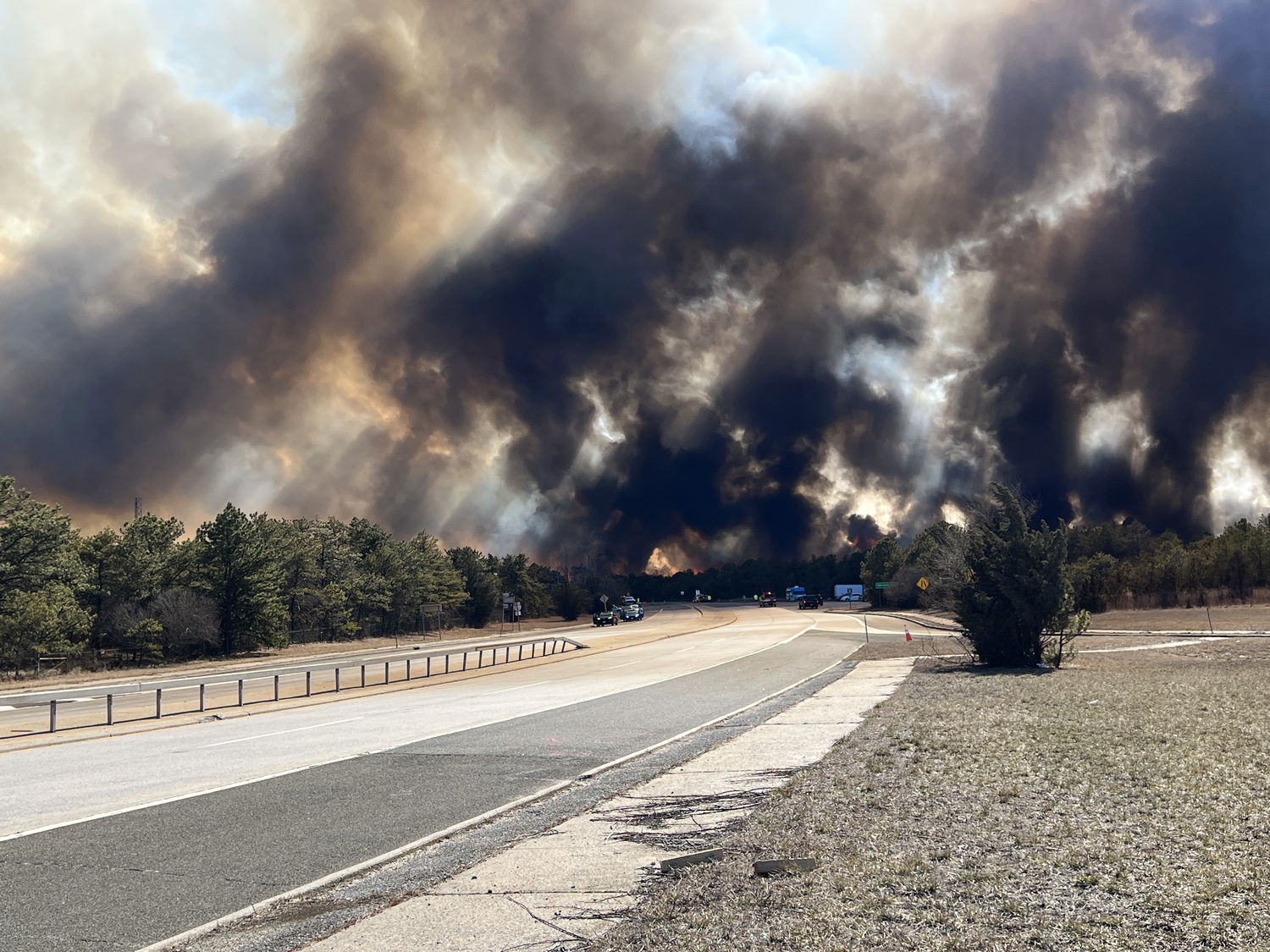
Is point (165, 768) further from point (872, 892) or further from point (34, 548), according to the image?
point (34, 548)

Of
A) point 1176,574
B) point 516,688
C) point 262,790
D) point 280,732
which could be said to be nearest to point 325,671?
point 516,688

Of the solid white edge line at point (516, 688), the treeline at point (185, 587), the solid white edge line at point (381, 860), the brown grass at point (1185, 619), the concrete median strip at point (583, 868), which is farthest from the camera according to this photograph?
the treeline at point (185, 587)

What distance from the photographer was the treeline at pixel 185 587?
5678cm

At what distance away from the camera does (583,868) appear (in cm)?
824

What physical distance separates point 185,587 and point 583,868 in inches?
2755

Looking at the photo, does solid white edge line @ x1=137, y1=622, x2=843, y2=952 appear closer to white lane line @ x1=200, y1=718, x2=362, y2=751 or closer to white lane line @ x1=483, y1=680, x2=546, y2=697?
white lane line @ x1=200, y1=718, x2=362, y2=751

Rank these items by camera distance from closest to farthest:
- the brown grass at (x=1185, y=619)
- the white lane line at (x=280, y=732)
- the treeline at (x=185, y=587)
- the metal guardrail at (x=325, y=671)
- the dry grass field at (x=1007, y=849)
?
1. the dry grass field at (x=1007, y=849)
2. the white lane line at (x=280, y=732)
3. the metal guardrail at (x=325, y=671)
4. the brown grass at (x=1185, y=619)
5. the treeline at (x=185, y=587)

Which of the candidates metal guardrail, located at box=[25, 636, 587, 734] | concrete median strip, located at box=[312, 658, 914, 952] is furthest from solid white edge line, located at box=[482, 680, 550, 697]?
concrete median strip, located at box=[312, 658, 914, 952]

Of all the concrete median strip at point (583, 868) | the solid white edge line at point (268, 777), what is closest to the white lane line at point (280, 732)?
the solid white edge line at point (268, 777)

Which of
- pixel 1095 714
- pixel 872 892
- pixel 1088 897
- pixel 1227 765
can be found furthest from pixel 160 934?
pixel 1095 714

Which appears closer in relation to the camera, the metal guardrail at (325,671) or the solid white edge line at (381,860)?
the solid white edge line at (381,860)

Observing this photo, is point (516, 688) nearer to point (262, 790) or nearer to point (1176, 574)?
point (262, 790)

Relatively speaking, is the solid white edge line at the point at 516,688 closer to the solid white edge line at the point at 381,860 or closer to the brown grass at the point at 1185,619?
the solid white edge line at the point at 381,860

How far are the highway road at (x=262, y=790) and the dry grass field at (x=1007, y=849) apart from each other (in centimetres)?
384
